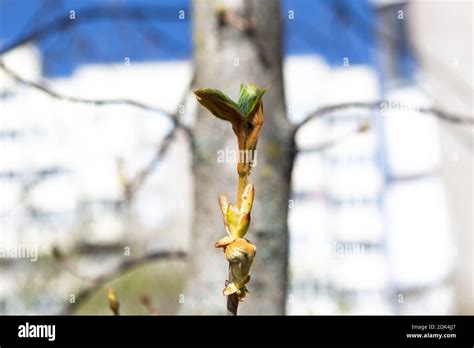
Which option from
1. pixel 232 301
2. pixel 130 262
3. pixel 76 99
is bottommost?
pixel 232 301

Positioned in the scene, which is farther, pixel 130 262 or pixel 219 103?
pixel 130 262

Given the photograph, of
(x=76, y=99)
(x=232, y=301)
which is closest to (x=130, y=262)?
(x=76, y=99)

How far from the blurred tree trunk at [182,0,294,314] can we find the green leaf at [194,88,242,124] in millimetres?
531

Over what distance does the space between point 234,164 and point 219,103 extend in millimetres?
558

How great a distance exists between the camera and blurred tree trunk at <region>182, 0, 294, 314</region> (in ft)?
2.74

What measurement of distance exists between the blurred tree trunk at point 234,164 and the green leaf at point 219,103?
1.74 feet

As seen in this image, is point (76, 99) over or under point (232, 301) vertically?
over

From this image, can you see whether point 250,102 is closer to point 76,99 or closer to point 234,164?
point 76,99

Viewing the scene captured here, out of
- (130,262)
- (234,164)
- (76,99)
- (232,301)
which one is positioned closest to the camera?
(232,301)

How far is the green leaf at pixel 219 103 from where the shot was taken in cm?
30

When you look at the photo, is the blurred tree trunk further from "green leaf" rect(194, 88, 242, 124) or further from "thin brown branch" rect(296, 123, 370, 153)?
"green leaf" rect(194, 88, 242, 124)

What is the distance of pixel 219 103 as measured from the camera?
1.01 ft
